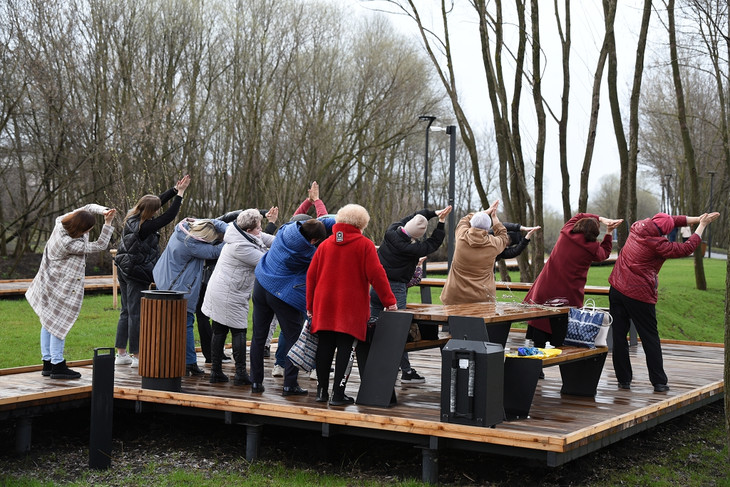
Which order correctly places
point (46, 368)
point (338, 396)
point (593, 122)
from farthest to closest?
point (593, 122) → point (46, 368) → point (338, 396)

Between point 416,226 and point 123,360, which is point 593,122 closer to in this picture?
point 416,226

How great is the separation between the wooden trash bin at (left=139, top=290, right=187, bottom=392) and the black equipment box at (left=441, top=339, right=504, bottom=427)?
2.64 metres

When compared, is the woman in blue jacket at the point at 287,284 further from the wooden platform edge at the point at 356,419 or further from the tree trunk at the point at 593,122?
the tree trunk at the point at 593,122

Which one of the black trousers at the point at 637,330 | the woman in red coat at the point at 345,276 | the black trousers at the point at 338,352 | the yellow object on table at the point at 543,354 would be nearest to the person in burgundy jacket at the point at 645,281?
the black trousers at the point at 637,330

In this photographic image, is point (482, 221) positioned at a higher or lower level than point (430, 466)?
higher

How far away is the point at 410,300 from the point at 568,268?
12.8 meters

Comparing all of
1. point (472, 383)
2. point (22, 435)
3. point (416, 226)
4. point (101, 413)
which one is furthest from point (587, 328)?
point (22, 435)

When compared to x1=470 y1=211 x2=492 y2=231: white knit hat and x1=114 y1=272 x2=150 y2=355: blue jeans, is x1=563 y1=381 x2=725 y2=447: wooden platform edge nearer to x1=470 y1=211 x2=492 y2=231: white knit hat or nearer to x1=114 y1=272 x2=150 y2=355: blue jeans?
x1=470 y1=211 x2=492 y2=231: white knit hat

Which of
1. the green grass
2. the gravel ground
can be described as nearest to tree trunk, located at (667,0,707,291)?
the green grass

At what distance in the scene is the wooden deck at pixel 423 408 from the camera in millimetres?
6395

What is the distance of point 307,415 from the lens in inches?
280

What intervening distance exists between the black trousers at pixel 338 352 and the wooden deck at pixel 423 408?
0.81 ft

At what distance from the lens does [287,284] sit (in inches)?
300

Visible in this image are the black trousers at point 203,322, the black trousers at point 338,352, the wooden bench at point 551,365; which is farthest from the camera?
the black trousers at point 203,322
